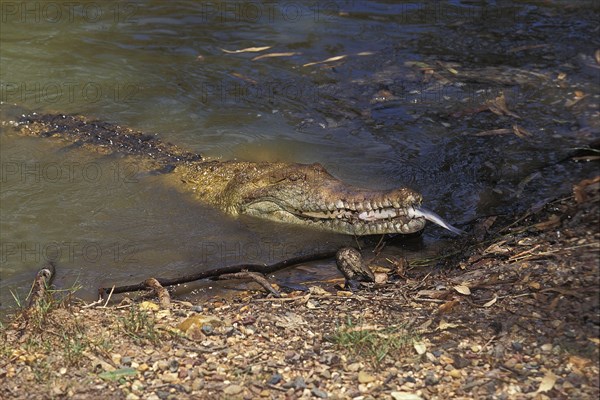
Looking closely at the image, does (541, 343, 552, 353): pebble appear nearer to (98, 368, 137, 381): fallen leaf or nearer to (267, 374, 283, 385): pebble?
(267, 374, 283, 385): pebble

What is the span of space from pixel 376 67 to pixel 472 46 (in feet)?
4.43

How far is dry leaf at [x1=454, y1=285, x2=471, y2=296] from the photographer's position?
14.7 ft

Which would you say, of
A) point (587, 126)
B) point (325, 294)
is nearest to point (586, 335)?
point (325, 294)

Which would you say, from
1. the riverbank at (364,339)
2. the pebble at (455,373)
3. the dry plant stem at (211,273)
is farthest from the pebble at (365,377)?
the dry plant stem at (211,273)

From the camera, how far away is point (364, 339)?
3977mm

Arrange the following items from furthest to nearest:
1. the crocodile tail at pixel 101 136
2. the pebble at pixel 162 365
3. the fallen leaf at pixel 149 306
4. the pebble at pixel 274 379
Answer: the crocodile tail at pixel 101 136, the fallen leaf at pixel 149 306, the pebble at pixel 162 365, the pebble at pixel 274 379

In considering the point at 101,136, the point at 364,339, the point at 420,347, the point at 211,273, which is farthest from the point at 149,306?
the point at 101,136

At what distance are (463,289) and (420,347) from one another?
72cm

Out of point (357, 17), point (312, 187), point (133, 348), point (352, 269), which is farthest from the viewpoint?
point (357, 17)

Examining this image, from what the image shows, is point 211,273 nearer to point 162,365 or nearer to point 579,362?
point 162,365

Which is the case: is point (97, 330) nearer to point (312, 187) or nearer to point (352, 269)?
point (352, 269)

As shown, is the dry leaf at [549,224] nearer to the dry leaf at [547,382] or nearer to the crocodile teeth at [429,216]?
the crocodile teeth at [429,216]

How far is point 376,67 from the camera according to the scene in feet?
29.8

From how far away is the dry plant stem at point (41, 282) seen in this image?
4.81 m
